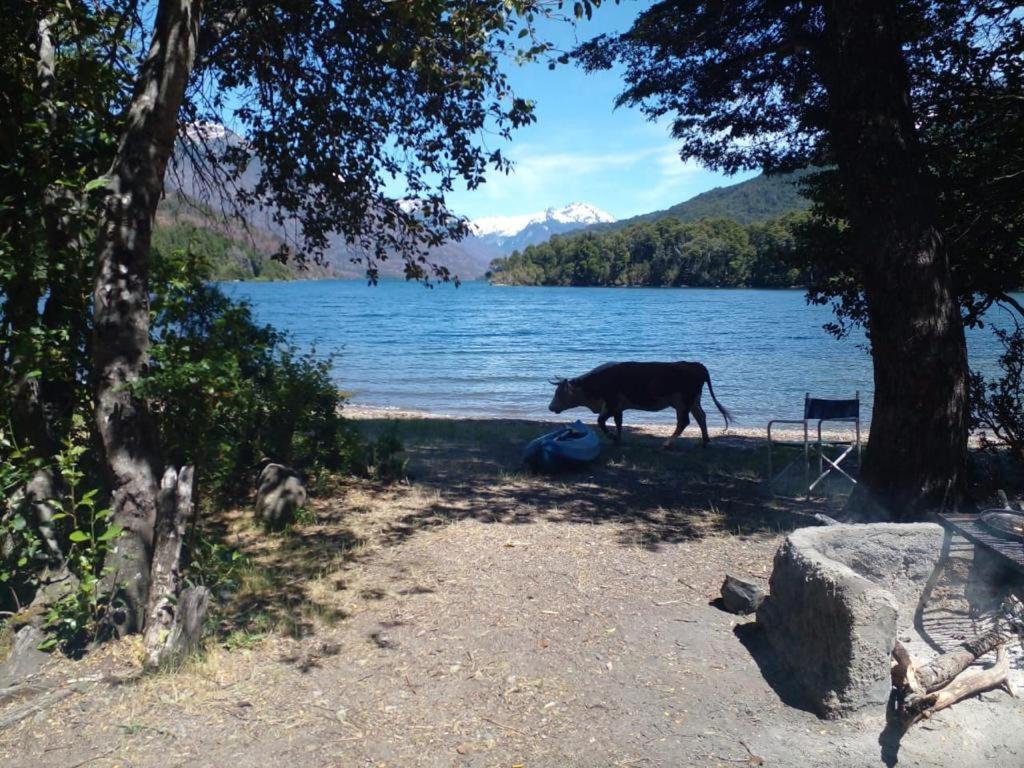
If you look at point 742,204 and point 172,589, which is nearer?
point 172,589

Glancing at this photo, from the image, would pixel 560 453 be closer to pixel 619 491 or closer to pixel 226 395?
pixel 619 491

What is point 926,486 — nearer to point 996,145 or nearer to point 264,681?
point 996,145

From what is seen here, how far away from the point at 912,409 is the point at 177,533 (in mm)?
5682

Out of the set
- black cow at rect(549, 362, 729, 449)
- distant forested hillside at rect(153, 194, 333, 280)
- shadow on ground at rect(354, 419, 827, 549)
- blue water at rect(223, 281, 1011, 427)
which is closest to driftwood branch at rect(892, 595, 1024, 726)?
shadow on ground at rect(354, 419, 827, 549)

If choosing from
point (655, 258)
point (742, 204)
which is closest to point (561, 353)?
point (655, 258)

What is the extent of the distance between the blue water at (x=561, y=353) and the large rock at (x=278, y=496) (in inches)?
68.7

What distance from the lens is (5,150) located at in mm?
5141

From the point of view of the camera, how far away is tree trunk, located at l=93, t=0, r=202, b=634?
5.00m

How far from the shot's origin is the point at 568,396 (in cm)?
1340

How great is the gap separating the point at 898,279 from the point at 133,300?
19.0 ft

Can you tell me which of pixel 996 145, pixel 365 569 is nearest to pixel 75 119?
pixel 365 569

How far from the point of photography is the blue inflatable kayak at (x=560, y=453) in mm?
9578

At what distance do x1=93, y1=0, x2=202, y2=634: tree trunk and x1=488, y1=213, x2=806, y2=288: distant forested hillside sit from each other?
76357 mm

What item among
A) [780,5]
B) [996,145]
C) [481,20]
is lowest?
[996,145]
